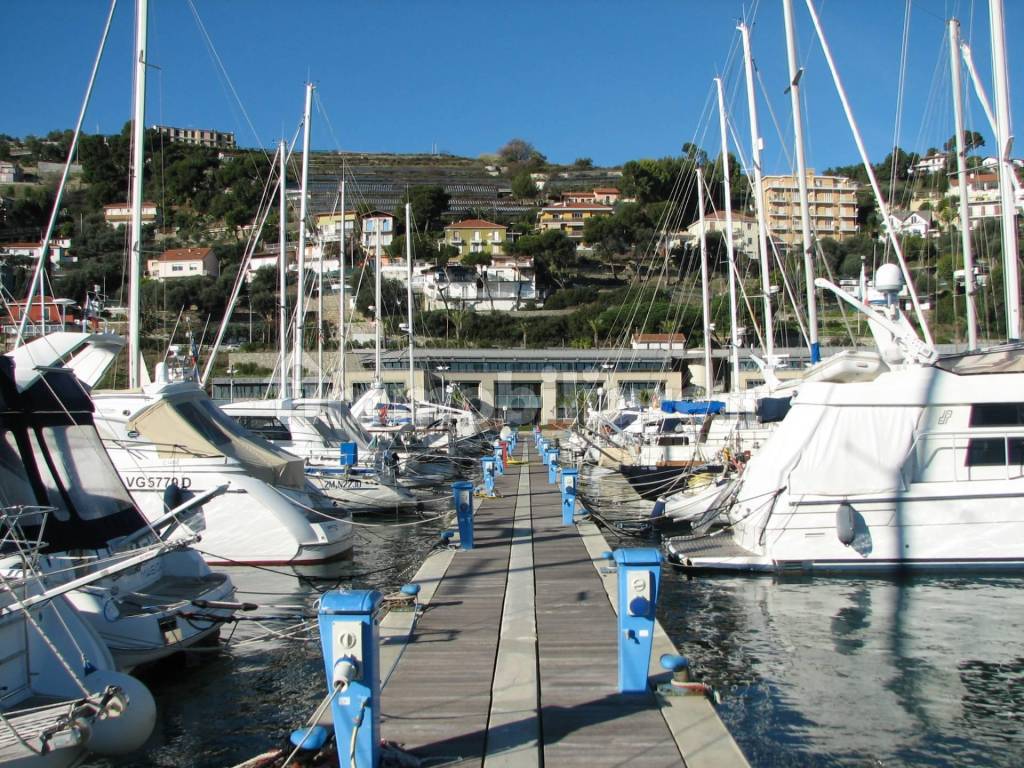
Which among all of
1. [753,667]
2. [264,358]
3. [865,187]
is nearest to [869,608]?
[753,667]

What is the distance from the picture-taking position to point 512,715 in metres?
7.83

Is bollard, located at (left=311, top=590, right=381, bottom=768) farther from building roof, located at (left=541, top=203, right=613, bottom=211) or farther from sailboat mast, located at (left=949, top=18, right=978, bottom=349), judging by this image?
building roof, located at (left=541, top=203, right=613, bottom=211)

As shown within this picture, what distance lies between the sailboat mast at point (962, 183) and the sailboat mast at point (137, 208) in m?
19.2

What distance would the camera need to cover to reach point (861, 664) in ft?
36.4

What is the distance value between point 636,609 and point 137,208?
14.8 meters

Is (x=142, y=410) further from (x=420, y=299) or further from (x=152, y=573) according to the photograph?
(x=420, y=299)

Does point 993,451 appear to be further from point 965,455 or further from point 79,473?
point 79,473

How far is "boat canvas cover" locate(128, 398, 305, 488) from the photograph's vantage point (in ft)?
56.9

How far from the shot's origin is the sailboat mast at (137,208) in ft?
59.7

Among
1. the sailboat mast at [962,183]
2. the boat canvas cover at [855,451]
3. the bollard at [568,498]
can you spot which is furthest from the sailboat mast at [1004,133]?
the bollard at [568,498]

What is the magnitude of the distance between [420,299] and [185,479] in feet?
305

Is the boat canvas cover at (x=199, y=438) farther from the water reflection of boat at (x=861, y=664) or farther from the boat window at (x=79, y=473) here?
the water reflection of boat at (x=861, y=664)

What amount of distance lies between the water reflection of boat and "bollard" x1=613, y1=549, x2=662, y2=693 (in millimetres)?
1221

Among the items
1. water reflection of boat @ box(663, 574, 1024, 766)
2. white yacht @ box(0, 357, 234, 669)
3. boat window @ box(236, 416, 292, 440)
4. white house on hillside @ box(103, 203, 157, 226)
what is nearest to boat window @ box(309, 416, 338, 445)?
boat window @ box(236, 416, 292, 440)
